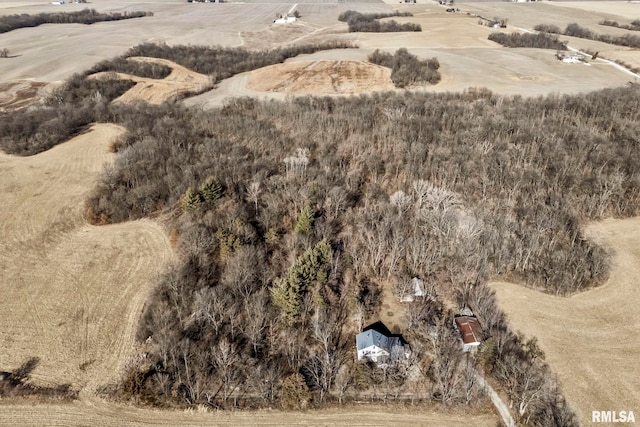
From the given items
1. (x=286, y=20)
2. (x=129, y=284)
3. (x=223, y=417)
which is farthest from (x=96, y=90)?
(x=286, y=20)

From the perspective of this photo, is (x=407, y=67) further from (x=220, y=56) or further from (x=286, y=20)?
(x=286, y=20)

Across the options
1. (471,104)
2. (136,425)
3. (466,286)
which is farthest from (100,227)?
(471,104)

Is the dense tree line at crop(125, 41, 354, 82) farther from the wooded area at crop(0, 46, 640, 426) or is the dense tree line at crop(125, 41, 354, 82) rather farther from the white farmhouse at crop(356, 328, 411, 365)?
the white farmhouse at crop(356, 328, 411, 365)

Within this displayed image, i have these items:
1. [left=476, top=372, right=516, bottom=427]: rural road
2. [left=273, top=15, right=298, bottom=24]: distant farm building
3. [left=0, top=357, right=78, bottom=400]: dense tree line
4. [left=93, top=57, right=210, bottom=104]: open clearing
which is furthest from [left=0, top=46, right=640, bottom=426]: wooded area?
[left=273, top=15, right=298, bottom=24]: distant farm building

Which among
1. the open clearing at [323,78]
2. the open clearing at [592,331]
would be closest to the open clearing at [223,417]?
the open clearing at [592,331]

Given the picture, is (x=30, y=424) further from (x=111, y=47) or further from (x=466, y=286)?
(x=111, y=47)

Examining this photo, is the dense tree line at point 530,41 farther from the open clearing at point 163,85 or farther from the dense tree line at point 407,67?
the open clearing at point 163,85
